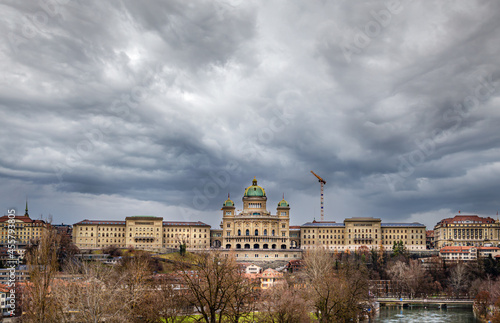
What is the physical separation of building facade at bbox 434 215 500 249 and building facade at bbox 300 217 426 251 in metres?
7.40

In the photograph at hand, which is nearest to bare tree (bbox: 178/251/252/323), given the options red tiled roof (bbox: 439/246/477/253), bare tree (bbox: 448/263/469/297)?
bare tree (bbox: 448/263/469/297)

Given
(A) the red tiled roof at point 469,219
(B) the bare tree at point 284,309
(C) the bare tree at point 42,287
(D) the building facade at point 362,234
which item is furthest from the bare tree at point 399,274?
(C) the bare tree at point 42,287

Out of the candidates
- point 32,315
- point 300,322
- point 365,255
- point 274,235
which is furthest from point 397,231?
point 32,315

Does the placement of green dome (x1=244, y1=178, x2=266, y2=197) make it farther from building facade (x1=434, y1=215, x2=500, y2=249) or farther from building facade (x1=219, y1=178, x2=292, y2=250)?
building facade (x1=434, y1=215, x2=500, y2=249)

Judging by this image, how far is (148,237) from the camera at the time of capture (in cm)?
16138

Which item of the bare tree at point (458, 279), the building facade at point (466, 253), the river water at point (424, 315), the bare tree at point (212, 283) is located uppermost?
the bare tree at point (212, 283)

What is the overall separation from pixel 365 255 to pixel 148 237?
2674 inches

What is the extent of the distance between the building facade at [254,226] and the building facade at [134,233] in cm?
971

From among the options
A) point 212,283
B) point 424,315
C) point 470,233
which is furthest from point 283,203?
point 212,283

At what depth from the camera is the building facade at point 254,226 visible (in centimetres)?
15725

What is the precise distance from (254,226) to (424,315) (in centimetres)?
6995

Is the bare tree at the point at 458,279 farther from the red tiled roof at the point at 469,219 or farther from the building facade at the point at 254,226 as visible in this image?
the building facade at the point at 254,226

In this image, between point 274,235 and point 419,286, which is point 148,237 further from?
point 419,286

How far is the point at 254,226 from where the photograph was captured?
520 feet
